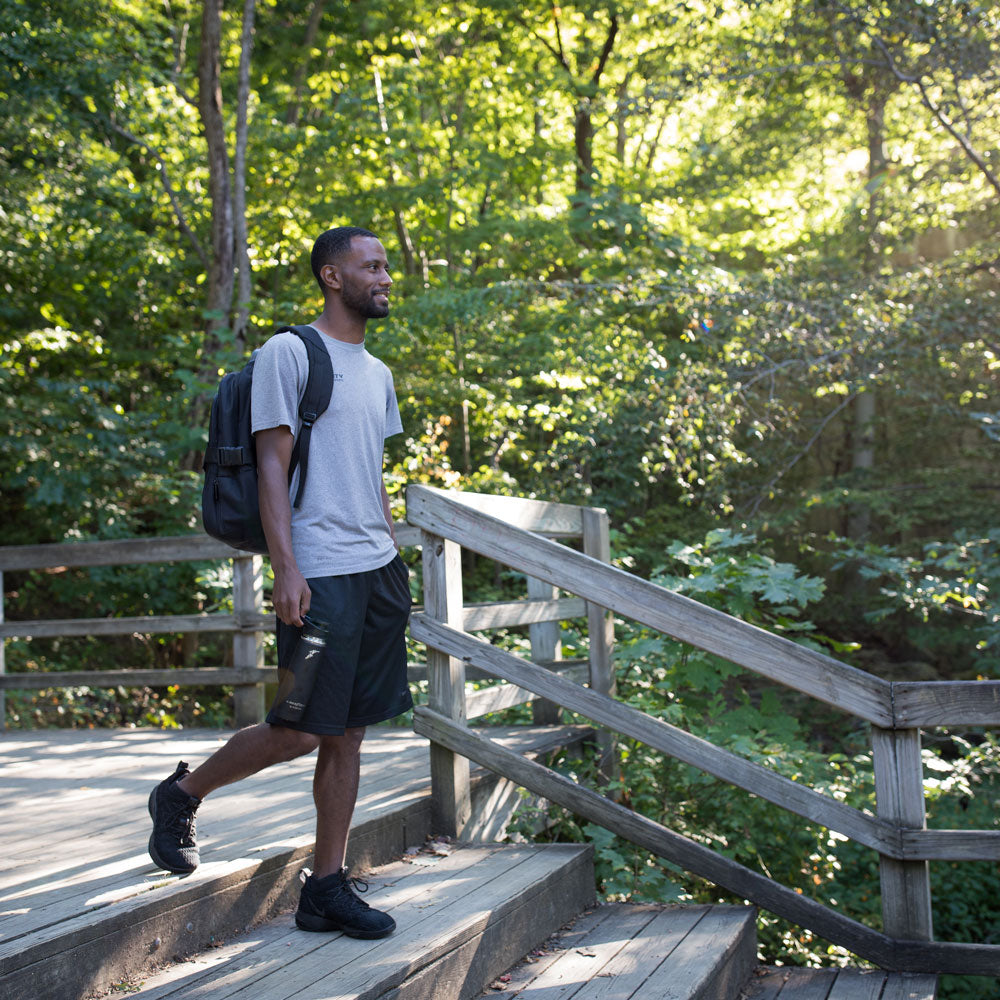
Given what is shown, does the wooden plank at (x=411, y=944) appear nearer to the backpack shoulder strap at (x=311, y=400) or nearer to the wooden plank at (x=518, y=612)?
the wooden plank at (x=518, y=612)

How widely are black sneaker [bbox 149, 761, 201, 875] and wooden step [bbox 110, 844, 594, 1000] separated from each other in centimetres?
25

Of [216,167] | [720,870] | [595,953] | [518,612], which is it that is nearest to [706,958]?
[595,953]

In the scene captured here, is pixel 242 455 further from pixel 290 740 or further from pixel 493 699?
pixel 493 699

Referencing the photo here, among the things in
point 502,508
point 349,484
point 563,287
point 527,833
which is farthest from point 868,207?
point 349,484

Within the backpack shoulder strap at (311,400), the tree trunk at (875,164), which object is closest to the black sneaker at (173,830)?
the backpack shoulder strap at (311,400)

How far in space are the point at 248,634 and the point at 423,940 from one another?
3.64 meters

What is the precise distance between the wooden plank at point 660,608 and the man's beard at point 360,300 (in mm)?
1006

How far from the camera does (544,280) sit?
35.7 ft

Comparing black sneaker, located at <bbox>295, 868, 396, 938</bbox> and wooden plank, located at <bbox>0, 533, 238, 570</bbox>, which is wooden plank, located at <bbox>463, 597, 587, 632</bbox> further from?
wooden plank, located at <bbox>0, 533, 238, 570</bbox>

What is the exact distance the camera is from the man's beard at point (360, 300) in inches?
106

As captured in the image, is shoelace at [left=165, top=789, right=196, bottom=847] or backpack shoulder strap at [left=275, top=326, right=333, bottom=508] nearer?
backpack shoulder strap at [left=275, top=326, right=333, bottom=508]

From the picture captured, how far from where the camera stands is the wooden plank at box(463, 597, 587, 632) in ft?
13.0

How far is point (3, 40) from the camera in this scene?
8.85m

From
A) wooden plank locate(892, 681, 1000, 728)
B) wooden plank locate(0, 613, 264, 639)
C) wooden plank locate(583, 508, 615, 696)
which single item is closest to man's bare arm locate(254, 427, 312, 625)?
wooden plank locate(892, 681, 1000, 728)
